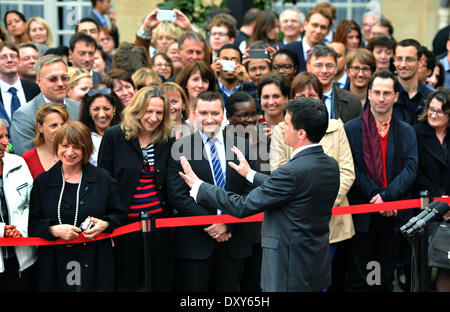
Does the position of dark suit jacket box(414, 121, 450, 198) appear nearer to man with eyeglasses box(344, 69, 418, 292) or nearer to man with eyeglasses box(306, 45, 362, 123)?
man with eyeglasses box(344, 69, 418, 292)

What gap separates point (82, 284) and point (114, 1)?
8.68 meters

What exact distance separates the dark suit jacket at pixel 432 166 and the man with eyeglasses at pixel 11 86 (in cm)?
415

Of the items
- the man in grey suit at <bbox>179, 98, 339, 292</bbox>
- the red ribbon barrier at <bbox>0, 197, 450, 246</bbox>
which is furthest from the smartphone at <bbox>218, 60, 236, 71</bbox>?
the man in grey suit at <bbox>179, 98, 339, 292</bbox>

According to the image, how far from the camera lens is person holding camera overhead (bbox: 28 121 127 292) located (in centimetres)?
586

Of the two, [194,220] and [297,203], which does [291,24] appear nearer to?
[194,220]

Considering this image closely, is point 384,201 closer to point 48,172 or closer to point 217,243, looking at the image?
point 217,243

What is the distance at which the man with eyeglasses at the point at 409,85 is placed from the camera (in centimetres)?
771

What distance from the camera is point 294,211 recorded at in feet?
16.3

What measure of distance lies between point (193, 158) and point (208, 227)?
0.62m

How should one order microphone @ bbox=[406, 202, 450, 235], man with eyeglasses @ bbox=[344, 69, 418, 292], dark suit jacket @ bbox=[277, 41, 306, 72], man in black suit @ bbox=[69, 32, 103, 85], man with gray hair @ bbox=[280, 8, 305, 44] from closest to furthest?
microphone @ bbox=[406, 202, 450, 235], man with eyeglasses @ bbox=[344, 69, 418, 292], man in black suit @ bbox=[69, 32, 103, 85], dark suit jacket @ bbox=[277, 41, 306, 72], man with gray hair @ bbox=[280, 8, 305, 44]

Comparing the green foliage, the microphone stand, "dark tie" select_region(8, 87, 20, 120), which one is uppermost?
the green foliage

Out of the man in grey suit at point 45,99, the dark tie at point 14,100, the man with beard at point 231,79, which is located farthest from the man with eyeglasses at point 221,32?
the dark tie at point 14,100

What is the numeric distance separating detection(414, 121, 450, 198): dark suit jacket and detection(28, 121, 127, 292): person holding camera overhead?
302cm


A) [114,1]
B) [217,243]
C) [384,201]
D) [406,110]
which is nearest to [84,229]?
[217,243]
